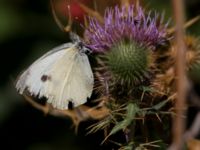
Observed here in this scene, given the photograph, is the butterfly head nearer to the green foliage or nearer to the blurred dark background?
the green foliage

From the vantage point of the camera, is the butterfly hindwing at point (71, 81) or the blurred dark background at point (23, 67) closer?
the butterfly hindwing at point (71, 81)

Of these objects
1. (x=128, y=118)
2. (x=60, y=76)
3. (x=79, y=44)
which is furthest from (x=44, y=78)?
(x=128, y=118)

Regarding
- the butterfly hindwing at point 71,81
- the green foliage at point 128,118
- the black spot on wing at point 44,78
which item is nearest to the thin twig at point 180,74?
the green foliage at point 128,118

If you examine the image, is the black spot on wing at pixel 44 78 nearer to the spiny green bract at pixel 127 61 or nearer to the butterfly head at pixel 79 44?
the butterfly head at pixel 79 44

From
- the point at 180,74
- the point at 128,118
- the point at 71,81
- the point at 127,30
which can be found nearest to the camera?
the point at 180,74

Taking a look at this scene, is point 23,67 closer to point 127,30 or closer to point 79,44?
point 79,44

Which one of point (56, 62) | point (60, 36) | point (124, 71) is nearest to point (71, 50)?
point (56, 62)

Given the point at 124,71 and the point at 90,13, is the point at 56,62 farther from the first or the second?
the point at 124,71
